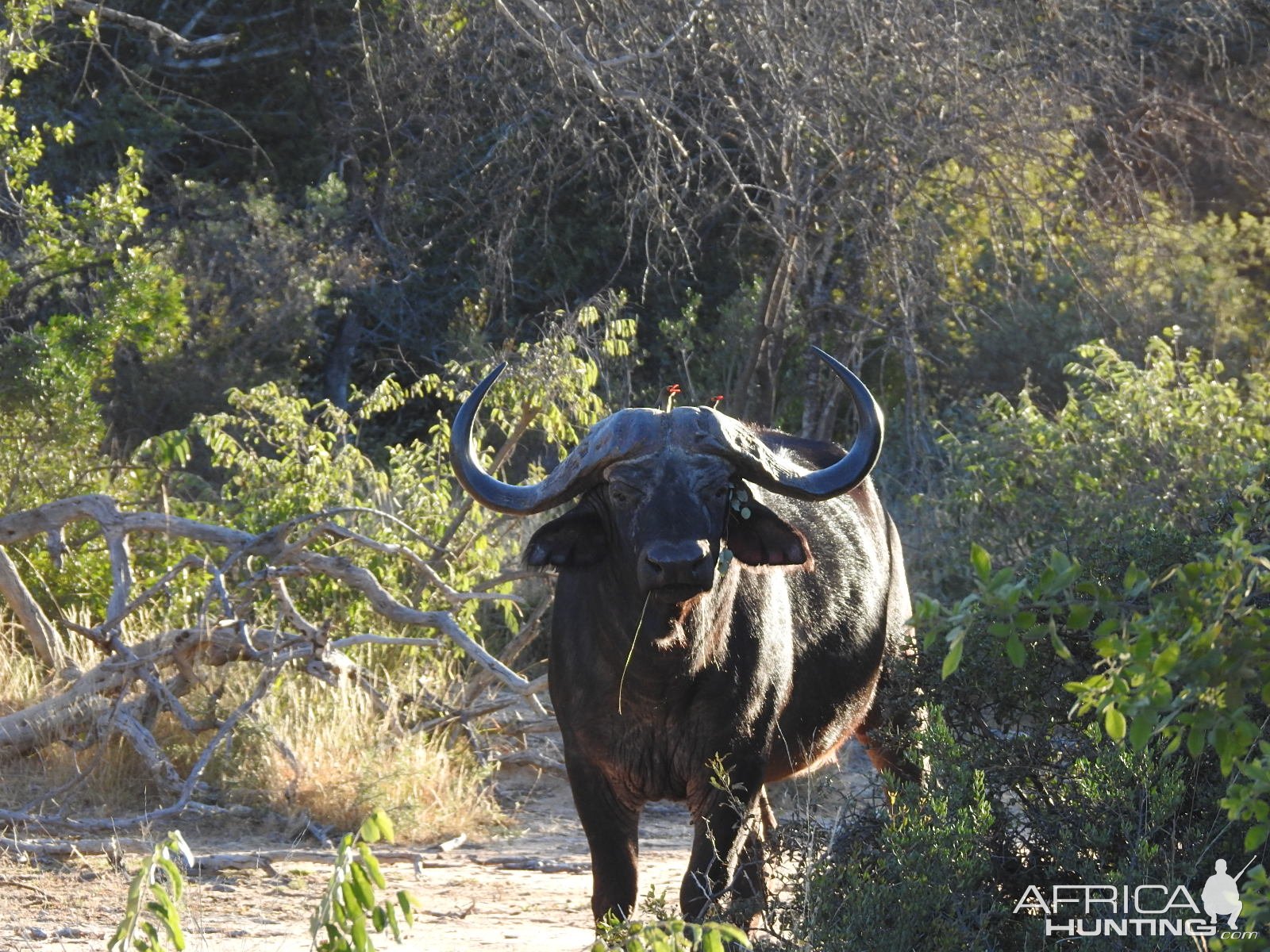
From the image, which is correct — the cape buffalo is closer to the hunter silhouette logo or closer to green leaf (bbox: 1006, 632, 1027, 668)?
the hunter silhouette logo

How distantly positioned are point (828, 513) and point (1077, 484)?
121 inches

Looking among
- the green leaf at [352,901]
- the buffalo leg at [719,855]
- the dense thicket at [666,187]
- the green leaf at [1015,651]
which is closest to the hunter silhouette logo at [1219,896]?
the buffalo leg at [719,855]

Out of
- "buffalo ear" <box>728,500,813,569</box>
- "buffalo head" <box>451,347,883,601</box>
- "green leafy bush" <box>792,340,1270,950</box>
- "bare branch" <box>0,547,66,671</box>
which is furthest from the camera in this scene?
"bare branch" <box>0,547,66,671</box>

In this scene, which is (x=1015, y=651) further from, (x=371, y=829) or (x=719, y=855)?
(x=719, y=855)

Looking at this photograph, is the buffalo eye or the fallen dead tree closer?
the buffalo eye

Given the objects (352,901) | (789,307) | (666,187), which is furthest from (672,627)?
(789,307)

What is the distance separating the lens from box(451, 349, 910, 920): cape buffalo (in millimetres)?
4809

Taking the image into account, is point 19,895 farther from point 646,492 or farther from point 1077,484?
point 1077,484

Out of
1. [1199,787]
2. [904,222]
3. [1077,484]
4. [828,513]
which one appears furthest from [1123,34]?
[1199,787]

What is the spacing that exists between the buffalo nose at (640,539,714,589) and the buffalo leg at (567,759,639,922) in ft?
3.01

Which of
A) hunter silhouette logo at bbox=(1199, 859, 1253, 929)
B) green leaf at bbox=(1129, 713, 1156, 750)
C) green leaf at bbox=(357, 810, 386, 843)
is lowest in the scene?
hunter silhouette logo at bbox=(1199, 859, 1253, 929)

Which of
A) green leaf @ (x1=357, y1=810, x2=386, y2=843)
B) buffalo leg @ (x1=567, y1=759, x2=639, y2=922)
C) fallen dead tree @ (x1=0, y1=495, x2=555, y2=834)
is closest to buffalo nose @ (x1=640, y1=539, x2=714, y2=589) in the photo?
buffalo leg @ (x1=567, y1=759, x2=639, y2=922)

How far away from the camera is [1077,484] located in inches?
348

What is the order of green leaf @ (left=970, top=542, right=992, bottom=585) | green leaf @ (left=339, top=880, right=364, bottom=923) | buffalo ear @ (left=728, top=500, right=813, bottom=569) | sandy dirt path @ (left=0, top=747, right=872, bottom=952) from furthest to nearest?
1. sandy dirt path @ (left=0, top=747, right=872, bottom=952)
2. buffalo ear @ (left=728, top=500, right=813, bottom=569)
3. green leaf @ (left=339, top=880, right=364, bottom=923)
4. green leaf @ (left=970, top=542, right=992, bottom=585)
